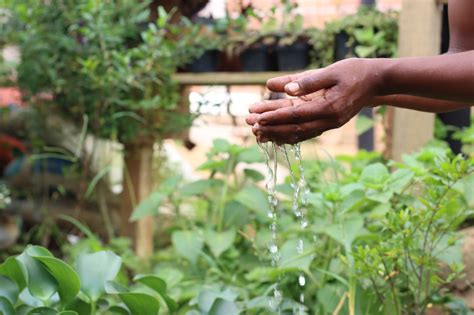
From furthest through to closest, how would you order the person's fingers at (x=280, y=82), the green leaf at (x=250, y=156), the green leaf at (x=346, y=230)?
the green leaf at (x=250, y=156)
the green leaf at (x=346, y=230)
the person's fingers at (x=280, y=82)

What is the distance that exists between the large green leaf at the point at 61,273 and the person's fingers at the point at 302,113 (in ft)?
2.26

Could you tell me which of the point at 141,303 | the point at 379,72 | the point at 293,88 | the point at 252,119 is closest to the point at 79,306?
the point at 141,303

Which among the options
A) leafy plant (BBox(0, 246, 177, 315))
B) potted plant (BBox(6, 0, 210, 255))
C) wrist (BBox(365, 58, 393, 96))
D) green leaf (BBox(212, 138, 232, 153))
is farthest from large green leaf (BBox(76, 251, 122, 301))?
potted plant (BBox(6, 0, 210, 255))

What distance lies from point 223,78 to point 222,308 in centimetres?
196

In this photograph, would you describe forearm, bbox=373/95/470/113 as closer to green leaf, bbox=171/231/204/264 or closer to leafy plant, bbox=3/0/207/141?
green leaf, bbox=171/231/204/264

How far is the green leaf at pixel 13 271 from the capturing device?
6.10ft

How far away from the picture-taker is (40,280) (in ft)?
6.02

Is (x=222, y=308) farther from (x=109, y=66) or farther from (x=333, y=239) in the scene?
(x=109, y=66)

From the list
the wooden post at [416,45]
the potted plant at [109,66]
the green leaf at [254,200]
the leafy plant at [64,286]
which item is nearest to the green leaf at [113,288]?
the leafy plant at [64,286]

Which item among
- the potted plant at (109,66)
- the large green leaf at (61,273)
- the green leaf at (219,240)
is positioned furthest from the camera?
the potted plant at (109,66)

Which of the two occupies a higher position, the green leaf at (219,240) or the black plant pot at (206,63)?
the black plant pot at (206,63)

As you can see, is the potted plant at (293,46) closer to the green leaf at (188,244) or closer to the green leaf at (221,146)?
the green leaf at (221,146)

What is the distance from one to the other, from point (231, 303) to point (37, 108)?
2.17 m

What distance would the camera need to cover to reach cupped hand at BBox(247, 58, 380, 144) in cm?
129
